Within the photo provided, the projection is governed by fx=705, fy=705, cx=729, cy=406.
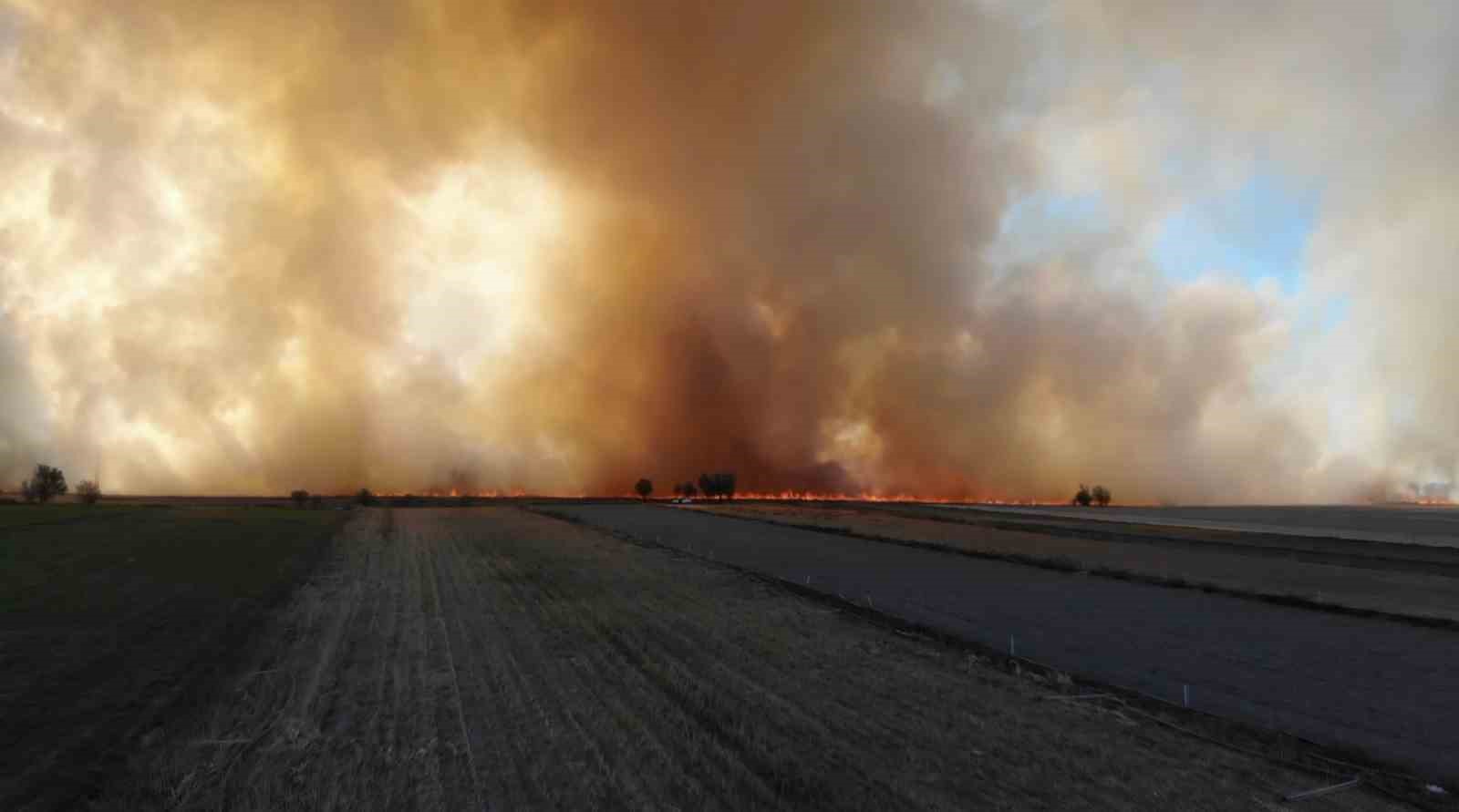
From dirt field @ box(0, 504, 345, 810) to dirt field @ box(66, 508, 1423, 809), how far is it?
2.28 feet

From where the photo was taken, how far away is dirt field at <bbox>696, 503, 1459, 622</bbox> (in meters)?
24.2

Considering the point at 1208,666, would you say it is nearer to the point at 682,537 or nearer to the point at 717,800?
the point at 717,800

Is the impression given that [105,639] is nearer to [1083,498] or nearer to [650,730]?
[650,730]

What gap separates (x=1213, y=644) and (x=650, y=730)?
578 inches

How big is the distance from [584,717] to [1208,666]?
1323cm

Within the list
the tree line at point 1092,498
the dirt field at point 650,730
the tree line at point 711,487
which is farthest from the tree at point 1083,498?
the dirt field at point 650,730


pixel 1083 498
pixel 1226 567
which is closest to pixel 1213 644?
pixel 1226 567

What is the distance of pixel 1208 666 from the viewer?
49.7ft

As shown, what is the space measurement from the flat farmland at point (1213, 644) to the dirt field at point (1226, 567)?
307 cm

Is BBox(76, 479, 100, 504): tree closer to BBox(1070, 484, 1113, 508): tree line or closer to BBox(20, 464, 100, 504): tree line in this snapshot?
BBox(20, 464, 100, 504): tree line

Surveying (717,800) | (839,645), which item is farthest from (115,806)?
(839,645)

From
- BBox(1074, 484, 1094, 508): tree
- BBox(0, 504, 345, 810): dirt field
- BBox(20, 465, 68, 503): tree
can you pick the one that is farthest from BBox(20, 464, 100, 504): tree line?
BBox(1074, 484, 1094, 508): tree

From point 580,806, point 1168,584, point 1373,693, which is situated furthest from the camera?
point 1168,584

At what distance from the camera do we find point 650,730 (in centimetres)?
1045
